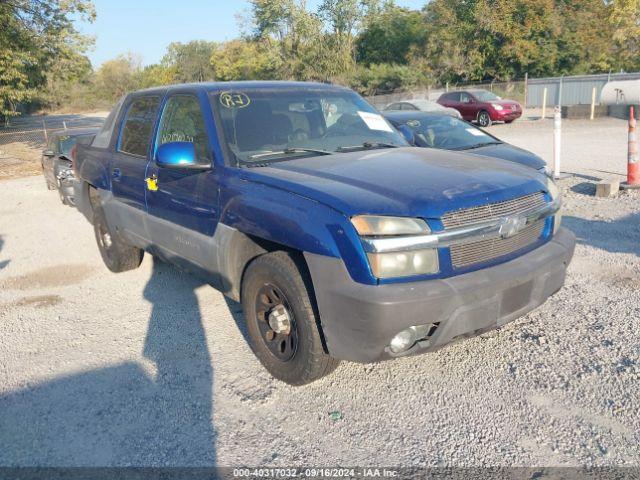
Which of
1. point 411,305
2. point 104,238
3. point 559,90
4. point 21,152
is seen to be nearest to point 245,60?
point 559,90

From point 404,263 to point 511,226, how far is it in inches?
30.0

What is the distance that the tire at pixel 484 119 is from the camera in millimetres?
24133

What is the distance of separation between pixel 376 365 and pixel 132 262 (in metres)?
3.35

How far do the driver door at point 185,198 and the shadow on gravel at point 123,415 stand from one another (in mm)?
702

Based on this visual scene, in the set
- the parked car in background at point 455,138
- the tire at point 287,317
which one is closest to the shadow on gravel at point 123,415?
the tire at point 287,317

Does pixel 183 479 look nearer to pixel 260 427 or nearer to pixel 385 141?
pixel 260 427

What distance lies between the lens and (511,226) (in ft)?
10.7

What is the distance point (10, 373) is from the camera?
13.1 ft

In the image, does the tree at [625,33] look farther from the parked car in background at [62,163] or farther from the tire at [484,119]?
the parked car in background at [62,163]

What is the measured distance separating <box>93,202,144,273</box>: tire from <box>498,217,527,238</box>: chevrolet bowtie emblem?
3.93 meters

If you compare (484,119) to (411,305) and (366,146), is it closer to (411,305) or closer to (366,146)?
(366,146)

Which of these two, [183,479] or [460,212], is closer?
[183,479]

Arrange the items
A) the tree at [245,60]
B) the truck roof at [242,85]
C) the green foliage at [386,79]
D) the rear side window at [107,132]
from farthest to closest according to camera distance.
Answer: the tree at [245,60]
the green foliage at [386,79]
the rear side window at [107,132]
the truck roof at [242,85]

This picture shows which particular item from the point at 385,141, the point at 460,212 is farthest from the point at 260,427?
the point at 385,141
